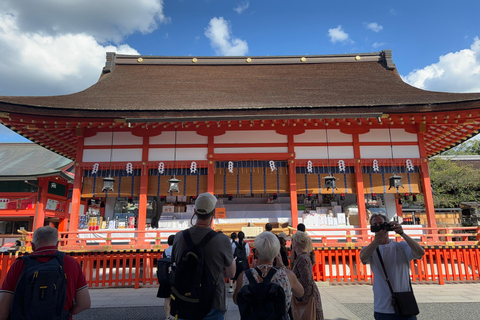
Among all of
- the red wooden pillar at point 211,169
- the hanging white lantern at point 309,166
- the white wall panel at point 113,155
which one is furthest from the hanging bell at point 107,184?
the hanging white lantern at point 309,166

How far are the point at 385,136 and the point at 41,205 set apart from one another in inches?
596

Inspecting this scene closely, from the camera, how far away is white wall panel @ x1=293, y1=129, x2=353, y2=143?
9.34 metres

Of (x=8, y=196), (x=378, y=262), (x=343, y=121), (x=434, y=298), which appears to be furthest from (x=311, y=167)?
(x=8, y=196)

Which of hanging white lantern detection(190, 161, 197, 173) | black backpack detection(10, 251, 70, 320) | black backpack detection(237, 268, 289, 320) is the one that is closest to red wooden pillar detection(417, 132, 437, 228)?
hanging white lantern detection(190, 161, 197, 173)

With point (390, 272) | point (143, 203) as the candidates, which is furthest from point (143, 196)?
point (390, 272)

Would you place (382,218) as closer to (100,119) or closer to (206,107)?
(206,107)

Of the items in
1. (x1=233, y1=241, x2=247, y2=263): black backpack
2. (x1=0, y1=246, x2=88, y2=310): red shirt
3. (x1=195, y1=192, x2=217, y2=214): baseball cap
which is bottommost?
(x1=233, y1=241, x2=247, y2=263): black backpack

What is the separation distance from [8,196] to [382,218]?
16884mm

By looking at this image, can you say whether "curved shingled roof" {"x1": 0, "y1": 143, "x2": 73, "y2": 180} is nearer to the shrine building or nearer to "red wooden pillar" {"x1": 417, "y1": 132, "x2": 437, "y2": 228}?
the shrine building

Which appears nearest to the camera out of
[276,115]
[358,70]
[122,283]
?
[122,283]

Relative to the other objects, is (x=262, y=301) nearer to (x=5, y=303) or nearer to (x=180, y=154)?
(x=5, y=303)

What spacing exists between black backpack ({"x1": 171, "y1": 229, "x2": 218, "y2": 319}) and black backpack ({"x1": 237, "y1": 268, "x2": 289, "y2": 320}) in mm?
254

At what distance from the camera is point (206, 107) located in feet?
27.5

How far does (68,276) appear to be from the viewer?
2.25 m
